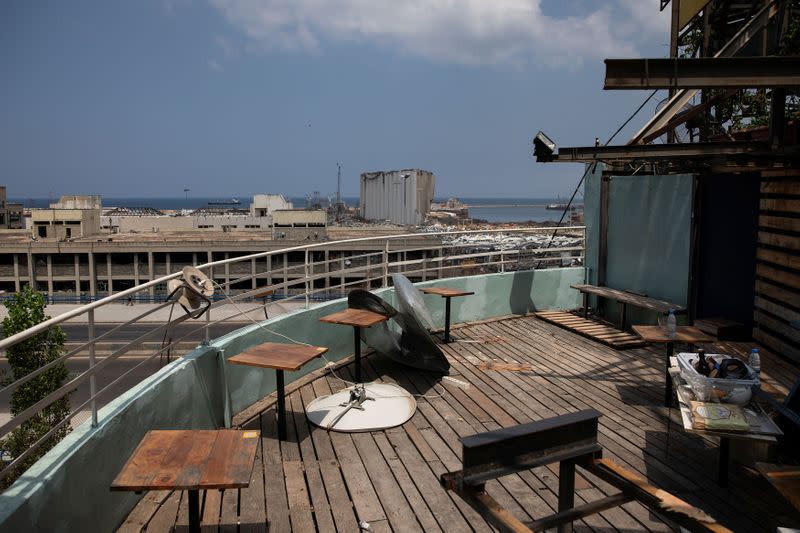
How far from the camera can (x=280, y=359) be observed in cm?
486

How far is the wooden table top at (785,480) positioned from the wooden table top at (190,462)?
2759 millimetres

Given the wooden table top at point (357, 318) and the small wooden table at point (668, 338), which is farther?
the wooden table top at point (357, 318)

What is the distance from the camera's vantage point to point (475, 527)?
12.1 feet

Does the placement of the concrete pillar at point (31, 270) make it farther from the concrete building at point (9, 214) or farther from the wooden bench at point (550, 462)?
the wooden bench at point (550, 462)

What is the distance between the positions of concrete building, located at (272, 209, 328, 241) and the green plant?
5528cm

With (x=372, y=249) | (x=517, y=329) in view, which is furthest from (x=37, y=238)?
(x=517, y=329)

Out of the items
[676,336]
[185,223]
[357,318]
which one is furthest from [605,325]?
[185,223]

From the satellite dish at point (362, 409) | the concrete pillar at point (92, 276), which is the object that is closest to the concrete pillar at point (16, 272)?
the concrete pillar at point (92, 276)

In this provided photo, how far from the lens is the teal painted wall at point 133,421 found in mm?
2809

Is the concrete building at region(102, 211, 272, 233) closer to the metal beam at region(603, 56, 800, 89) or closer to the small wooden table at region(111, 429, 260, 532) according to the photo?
the metal beam at region(603, 56, 800, 89)

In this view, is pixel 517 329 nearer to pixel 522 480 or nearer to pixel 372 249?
pixel 522 480

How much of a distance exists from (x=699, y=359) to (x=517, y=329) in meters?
4.71

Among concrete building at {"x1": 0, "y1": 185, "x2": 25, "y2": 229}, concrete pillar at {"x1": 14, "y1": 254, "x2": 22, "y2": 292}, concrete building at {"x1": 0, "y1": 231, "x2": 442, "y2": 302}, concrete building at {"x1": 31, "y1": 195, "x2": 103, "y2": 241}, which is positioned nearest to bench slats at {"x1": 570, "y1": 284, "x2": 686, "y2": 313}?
concrete building at {"x1": 0, "y1": 231, "x2": 442, "y2": 302}

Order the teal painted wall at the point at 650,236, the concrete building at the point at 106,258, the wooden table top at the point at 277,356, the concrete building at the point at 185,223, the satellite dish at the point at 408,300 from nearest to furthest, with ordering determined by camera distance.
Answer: the wooden table top at the point at 277,356
the satellite dish at the point at 408,300
the teal painted wall at the point at 650,236
the concrete building at the point at 106,258
the concrete building at the point at 185,223
